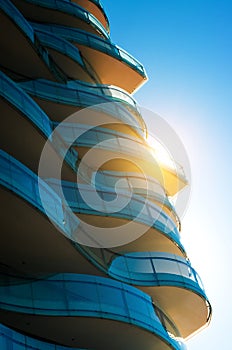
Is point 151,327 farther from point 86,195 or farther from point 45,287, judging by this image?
point 86,195

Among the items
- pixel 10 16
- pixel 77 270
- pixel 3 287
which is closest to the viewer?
pixel 3 287

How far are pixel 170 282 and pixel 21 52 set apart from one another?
1118 cm

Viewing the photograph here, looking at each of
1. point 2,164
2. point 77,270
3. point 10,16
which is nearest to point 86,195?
point 77,270

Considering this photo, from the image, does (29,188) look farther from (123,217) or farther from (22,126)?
(123,217)

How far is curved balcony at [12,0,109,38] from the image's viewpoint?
31.0m

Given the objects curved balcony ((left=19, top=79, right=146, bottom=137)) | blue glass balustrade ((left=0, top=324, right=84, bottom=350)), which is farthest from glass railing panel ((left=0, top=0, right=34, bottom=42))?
blue glass balustrade ((left=0, top=324, right=84, bottom=350))

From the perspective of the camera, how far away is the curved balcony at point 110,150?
24656 millimetres

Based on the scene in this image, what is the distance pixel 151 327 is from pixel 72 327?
2523 millimetres

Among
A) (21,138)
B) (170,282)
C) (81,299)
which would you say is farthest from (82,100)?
(81,299)

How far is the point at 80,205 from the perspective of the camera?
20.5m

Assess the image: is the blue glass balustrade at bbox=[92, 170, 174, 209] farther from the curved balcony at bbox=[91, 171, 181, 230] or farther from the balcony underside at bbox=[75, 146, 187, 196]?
the balcony underside at bbox=[75, 146, 187, 196]

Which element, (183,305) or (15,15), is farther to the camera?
(15,15)

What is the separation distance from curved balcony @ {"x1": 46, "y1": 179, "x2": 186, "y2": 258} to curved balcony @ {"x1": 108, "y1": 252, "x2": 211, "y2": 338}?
749 mm

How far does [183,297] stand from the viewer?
71.5 ft
